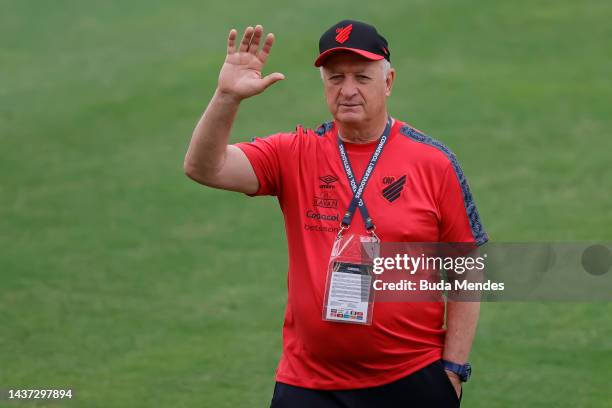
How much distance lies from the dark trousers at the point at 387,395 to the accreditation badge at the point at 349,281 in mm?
310

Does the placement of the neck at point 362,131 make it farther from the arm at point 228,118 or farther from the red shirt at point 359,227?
the arm at point 228,118

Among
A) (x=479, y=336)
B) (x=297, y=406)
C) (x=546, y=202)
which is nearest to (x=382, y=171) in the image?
(x=297, y=406)

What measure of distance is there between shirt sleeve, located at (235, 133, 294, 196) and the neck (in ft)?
0.80

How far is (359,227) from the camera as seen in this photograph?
16.2ft

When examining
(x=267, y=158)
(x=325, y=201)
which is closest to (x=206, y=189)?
(x=267, y=158)

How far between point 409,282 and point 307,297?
1.43 ft

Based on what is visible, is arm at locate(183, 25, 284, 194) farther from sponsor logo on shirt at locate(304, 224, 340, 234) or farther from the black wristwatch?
the black wristwatch

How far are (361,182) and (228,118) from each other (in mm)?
636

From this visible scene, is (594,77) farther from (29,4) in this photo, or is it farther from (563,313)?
(29,4)

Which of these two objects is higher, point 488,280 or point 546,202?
point 546,202

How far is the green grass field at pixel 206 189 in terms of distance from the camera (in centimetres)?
893

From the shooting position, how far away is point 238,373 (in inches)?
347

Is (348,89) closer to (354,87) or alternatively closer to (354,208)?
(354,87)

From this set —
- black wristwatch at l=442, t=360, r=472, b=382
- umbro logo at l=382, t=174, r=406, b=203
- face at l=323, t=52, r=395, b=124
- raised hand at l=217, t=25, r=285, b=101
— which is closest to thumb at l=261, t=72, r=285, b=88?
raised hand at l=217, t=25, r=285, b=101
